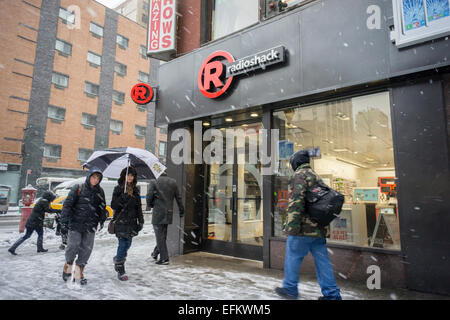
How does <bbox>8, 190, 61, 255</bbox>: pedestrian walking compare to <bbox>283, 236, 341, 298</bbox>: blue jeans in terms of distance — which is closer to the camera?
<bbox>283, 236, 341, 298</bbox>: blue jeans

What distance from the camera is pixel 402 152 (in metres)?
4.72

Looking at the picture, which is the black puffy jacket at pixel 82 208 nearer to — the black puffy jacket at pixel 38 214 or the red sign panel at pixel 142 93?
the black puffy jacket at pixel 38 214

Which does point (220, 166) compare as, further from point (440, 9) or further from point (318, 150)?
point (440, 9)

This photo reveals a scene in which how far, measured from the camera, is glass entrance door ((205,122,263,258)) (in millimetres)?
7148

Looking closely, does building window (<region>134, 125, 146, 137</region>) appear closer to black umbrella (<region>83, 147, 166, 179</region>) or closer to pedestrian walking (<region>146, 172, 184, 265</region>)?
pedestrian walking (<region>146, 172, 184, 265</region>)

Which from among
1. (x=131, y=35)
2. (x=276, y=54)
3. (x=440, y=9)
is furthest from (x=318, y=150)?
(x=131, y=35)

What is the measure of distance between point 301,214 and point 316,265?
734mm

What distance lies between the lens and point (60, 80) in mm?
26547

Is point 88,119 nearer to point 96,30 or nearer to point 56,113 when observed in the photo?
point 56,113

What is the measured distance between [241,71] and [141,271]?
476 cm

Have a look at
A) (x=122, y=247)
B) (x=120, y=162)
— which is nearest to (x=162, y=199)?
(x=120, y=162)

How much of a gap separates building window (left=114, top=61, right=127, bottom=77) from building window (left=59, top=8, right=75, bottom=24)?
538cm

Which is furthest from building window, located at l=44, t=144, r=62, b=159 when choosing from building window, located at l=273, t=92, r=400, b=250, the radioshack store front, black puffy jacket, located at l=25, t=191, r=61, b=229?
building window, located at l=273, t=92, r=400, b=250

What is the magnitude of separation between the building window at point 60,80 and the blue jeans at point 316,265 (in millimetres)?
28357
